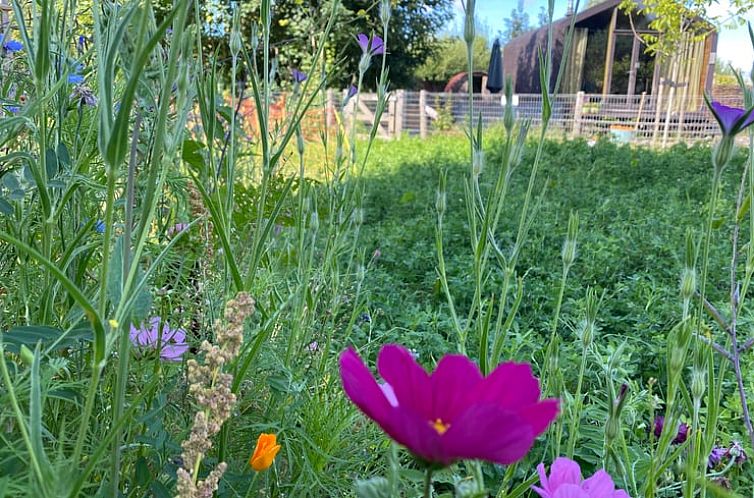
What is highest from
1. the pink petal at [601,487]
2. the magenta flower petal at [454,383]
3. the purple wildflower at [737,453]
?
the magenta flower petal at [454,383]

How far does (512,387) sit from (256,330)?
1.57ft

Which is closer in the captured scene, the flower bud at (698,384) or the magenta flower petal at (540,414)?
the magenta flower petal at (540,414)

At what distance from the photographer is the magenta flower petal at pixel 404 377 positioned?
31 centimetres

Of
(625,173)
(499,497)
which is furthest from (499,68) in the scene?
(625,173)

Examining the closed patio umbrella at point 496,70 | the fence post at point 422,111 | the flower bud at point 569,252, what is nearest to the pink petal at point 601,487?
the flower bud at point 569,252

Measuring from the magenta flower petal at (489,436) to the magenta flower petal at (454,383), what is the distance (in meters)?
0.05

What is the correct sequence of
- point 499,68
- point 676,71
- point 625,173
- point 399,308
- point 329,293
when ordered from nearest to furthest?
point 499,68 → point 329,293 → point 399,308 → point 625,173 → point 676,71

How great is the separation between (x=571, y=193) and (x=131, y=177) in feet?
10.9

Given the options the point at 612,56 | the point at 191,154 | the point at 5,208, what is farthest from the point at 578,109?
the point at 5,208

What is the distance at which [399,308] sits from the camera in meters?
1.82

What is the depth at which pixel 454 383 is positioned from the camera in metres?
0.33

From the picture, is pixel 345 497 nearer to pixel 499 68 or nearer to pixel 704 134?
pixel 499 68

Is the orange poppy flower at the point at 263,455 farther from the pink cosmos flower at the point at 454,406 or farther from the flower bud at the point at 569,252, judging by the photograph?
the flower bud at the point at 569,252

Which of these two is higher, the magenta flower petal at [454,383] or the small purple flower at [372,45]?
the small purple flower at [372,45]
